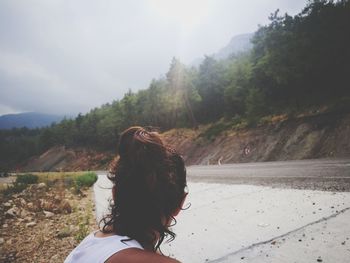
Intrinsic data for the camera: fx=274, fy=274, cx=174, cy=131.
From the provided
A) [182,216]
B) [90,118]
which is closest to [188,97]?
[182,216]

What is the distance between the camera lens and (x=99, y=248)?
116cm

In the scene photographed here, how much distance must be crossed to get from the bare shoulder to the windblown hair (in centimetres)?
22

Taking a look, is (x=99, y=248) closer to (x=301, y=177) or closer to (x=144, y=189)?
(x=144, y=189)

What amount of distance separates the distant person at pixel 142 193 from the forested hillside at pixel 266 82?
22912mm

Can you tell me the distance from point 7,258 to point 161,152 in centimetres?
467

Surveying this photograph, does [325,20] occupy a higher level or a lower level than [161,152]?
higher

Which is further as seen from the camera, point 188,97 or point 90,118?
point 90,118

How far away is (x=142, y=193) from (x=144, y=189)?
0.07 feet

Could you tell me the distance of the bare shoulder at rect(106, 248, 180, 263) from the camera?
990mm

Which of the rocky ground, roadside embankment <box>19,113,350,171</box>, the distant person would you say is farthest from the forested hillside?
the distant person

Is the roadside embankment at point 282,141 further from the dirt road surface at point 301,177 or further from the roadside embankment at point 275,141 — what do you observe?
the dirt road surface at point 301,177

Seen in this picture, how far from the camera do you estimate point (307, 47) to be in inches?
1059

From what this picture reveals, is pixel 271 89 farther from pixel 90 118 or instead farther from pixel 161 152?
pixel 90 118

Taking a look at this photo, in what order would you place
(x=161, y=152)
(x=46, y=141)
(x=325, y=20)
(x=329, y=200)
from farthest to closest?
(x=46, y=141) → (x=325, y=20) → (x=329, y=200) → (x=161, y=152)
